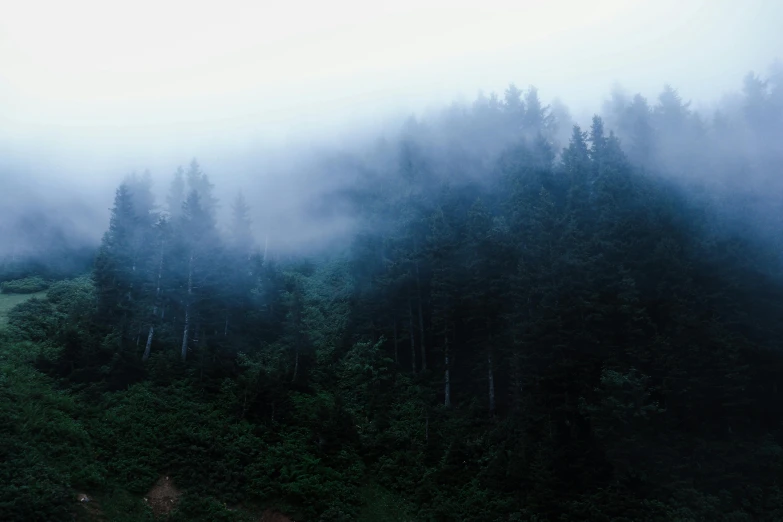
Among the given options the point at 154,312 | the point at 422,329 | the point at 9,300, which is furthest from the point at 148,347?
the point at 422,329

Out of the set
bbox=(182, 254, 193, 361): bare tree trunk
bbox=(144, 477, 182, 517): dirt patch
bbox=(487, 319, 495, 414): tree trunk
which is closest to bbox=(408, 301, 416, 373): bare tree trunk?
bbox=(487, 319, 495, 414): tree trunk

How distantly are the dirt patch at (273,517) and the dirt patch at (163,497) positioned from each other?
4760mm

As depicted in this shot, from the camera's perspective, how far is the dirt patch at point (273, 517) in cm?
2520

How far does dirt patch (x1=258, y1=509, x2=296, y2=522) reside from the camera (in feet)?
82.7

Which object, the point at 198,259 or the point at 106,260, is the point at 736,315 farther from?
the point at 106,260

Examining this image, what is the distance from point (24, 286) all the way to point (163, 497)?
3860cm

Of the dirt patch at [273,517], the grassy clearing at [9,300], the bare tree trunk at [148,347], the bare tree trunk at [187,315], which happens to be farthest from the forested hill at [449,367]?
the grassy clearing at [9,300]

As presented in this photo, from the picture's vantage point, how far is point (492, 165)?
60.6m

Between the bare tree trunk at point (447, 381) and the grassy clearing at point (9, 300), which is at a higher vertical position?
the grassy clearing at point (9, 300)

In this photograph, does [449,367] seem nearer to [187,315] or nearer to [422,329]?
[422,329]

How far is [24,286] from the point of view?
50219 mm

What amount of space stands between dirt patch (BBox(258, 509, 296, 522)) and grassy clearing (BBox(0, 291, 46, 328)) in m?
30.5

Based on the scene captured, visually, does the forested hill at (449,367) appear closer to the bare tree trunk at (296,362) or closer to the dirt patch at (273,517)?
the bare tree trunk at (296,362)

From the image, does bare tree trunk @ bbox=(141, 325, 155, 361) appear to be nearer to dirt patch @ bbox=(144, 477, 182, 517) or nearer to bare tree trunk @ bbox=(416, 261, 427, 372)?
dirt patch @ bbox=(144, 477, 182, 517)
